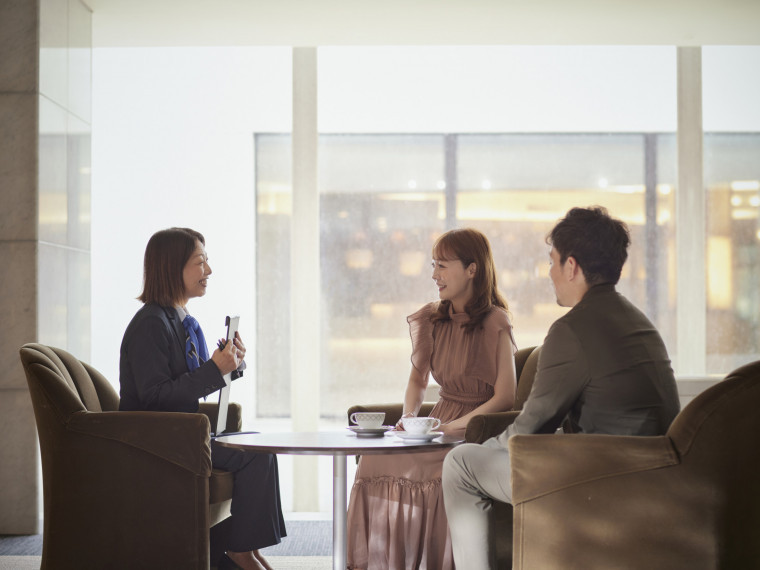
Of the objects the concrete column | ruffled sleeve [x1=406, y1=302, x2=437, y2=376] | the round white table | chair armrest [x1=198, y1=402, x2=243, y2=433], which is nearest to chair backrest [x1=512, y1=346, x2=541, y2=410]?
ruffled sleeve [x1=406, y1=302, x2=437, y2=376]

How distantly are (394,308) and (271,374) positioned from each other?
2.89 feet

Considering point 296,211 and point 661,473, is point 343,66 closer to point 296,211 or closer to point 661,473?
point 296,211

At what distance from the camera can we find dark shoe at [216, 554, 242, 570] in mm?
3279

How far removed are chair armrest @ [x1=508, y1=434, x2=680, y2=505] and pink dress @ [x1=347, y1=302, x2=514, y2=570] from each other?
72 centimetres

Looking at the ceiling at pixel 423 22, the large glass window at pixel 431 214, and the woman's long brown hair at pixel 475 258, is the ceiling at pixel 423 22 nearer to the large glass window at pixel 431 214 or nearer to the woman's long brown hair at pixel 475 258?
the large glass window at pixel 431 214

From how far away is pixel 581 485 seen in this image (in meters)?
2.26

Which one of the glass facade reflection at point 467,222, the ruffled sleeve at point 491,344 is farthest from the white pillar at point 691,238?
the ruffled sleeve at point 491,344

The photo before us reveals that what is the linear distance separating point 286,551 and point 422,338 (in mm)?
1307

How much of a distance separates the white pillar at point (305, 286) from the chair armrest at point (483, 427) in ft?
7.97

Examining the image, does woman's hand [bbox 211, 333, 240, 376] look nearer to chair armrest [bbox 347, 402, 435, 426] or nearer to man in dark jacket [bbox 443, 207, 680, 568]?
chair armrest [bbox 347, 402, 435, 426]

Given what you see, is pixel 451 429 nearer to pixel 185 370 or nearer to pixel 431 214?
pixel 185 370

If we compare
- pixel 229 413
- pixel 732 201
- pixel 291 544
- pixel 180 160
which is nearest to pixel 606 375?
pixel 229 413

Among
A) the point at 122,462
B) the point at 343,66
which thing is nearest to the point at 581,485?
the point at 122,462

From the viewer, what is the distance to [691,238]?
17.2 feet
